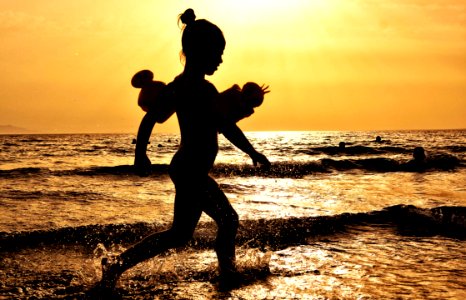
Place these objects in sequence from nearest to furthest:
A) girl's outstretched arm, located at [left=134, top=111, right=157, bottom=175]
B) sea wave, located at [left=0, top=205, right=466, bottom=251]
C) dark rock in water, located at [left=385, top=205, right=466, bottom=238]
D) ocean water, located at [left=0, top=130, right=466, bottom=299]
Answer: girl's outstretched arm, located at [left=134, top=111, right=157, bottom=175] < ocean water, located at [left=0, top=130, right=466, bottom=299] < sea wave, located at [left=0, top=205, right=466, bottom=251] < dark rock in water, located at [left=385, top=205, right=466, bottom=238]

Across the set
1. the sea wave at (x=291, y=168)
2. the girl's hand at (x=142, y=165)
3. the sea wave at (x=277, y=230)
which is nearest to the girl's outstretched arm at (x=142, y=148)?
the girl's hand at (x=142, y=165)

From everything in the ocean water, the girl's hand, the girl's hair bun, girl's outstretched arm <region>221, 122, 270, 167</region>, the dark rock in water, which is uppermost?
the girl's hair bun

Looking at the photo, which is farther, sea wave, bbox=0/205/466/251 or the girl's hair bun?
sea wave, bbox=0/205/466/251

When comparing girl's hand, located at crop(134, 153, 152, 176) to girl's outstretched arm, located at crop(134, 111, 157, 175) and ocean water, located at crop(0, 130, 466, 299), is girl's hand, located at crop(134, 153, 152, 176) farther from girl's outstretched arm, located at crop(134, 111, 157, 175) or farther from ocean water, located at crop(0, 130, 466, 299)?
ocean water, located at crop(0, 130, 466, 299)

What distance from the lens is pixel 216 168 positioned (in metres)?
20.0

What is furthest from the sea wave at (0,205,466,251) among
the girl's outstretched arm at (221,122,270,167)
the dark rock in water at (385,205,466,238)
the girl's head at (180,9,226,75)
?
the girl's head at (180,9,226,75)

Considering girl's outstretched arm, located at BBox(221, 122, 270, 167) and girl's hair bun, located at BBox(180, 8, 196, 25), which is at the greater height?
girl's hair bun, located at BBox(180, 8, 196, 25)

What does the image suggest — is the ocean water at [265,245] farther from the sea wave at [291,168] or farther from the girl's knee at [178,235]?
the sea wave at [291,168]

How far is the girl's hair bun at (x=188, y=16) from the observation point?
3.31 metres

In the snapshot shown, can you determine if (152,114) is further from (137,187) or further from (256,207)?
(137,187)

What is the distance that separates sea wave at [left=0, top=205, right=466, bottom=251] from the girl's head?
2793mm

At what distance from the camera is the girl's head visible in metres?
3.33

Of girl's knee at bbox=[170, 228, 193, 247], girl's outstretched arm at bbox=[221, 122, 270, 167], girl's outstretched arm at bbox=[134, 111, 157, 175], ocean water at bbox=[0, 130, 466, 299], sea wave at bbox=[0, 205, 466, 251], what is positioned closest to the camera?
girl's outstretched arm at bbox=[134, 111, 157, 175]

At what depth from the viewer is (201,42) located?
3336 millimetres
